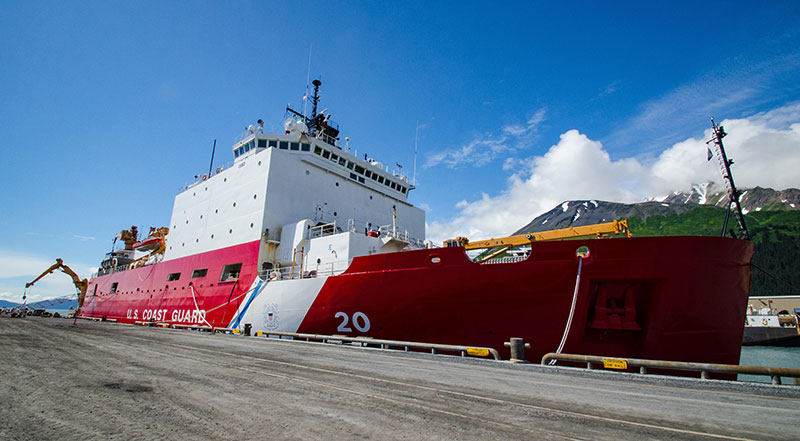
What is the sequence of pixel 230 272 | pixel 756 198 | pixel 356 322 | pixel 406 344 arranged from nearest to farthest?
pixel 406 344
pixel 356 322
pixel 230 272
pixel 756 198

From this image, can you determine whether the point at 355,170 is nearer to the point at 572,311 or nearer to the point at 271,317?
the point at 271,317

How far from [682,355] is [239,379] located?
705 centimetres

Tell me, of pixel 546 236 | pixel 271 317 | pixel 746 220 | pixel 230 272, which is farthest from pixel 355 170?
pixel 746 220

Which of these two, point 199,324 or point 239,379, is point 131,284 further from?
point 239,379

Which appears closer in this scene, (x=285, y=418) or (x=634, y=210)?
(x=285, y=418)

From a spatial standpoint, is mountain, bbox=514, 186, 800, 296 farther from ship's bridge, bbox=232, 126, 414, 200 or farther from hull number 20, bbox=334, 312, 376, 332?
hull number 20, bbox=334, 312, 376, 332

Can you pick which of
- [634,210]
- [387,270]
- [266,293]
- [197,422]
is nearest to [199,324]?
[266,293]

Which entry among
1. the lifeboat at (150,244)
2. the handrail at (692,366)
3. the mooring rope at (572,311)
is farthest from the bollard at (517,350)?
the lifeboat at (150,244)

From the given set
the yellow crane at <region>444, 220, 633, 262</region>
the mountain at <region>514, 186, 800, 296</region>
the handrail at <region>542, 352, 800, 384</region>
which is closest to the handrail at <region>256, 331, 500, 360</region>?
the handrail at <region>542, 352, 800, 384</region>

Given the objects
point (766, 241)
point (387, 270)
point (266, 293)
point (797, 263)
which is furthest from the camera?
point (766, 241)

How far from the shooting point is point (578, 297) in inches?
249

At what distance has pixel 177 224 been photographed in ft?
62.1

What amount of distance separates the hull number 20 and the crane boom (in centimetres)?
296

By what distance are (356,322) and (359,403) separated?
6106 mm
